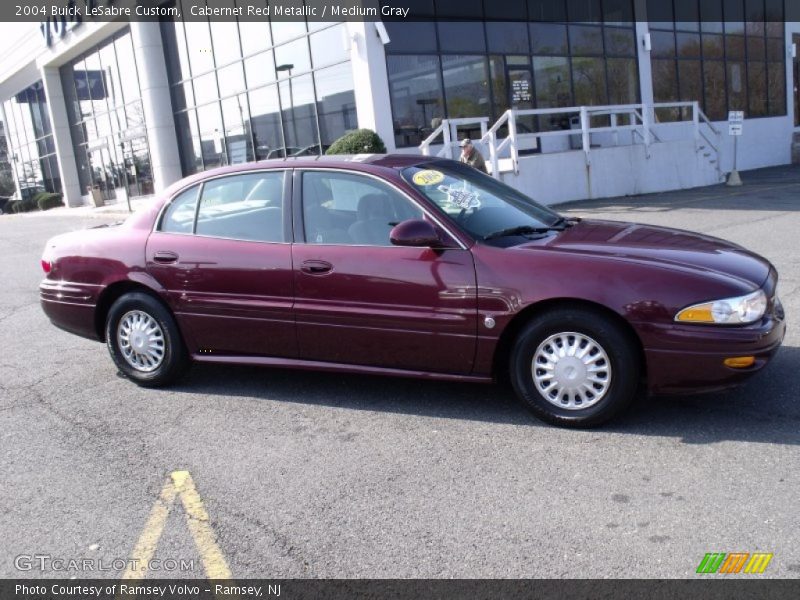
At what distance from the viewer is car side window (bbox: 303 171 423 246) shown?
4.62m

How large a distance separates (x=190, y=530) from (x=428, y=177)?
2621mm

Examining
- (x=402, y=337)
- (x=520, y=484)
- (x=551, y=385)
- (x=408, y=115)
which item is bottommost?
(x=520, y=484)

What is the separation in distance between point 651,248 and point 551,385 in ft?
3.30

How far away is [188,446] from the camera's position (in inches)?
172

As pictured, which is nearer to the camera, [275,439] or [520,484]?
[520,484]

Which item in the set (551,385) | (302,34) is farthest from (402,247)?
(302,34)

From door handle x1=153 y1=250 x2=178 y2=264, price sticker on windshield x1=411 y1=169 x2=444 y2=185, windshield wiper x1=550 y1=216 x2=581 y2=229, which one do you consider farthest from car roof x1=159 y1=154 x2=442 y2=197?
windshield wiper x1=550 y1=216 x2=581 y2=229

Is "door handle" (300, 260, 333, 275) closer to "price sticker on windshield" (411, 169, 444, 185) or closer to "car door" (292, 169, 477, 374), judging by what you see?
"car door" (292, 169, 477, 374)

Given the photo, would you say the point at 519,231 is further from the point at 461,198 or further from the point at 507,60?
the point at 507,60

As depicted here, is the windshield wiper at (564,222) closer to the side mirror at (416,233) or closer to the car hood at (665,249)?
the car hood at (665,249)

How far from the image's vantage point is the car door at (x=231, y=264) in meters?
4.86

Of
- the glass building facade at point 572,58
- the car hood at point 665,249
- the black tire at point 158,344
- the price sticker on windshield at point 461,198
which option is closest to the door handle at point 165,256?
the black tire at point 158,344

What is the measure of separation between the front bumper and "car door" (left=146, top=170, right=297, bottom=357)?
2241 mm

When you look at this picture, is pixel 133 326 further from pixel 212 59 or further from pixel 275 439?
pixel 212 59
